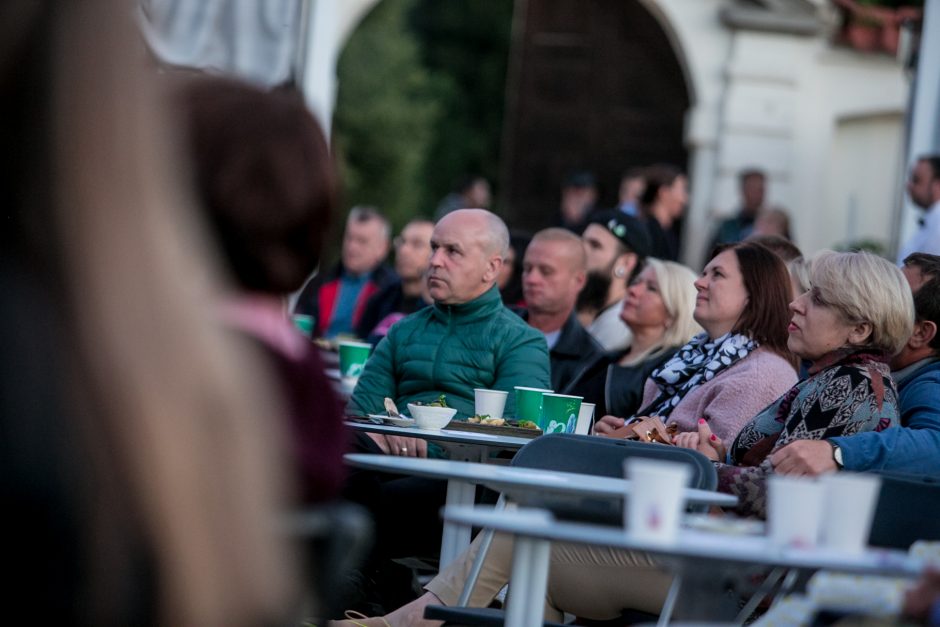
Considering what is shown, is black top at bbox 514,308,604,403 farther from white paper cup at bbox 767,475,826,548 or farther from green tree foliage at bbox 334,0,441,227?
green tree foliage at bbox 334,0,441,227

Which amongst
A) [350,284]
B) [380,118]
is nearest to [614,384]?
[350,284]

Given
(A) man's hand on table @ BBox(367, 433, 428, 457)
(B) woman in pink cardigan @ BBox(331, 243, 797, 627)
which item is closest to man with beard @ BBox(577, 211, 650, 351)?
(B) woman in pink cardigan @ BBox(331, 243, 797, 627)

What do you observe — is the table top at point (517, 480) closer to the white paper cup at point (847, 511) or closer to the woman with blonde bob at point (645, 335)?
the white paper cup at point (847, 511)

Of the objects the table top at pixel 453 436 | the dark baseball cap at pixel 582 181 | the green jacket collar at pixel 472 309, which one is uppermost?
the dark baseball cap at pixel 582 181

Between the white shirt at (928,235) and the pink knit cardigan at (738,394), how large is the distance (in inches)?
153

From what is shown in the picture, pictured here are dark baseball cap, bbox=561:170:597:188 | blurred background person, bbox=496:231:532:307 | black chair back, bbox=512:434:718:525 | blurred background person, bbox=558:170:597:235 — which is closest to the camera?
black chair back, bbox=512:434:718:525

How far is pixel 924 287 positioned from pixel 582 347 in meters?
2.25

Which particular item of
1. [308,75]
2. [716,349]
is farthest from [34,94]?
[308,75]

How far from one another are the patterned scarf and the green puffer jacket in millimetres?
479

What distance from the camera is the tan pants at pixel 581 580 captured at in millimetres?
4535

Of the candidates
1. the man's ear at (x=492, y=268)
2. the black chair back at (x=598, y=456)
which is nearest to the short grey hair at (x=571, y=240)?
the man's ear at (x=492, y=268)

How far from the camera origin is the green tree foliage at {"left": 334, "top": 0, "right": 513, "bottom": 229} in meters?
25.8

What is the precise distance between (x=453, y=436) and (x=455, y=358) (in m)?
1.53

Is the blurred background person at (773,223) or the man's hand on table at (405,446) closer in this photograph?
the man's hand on table at (405,446)
